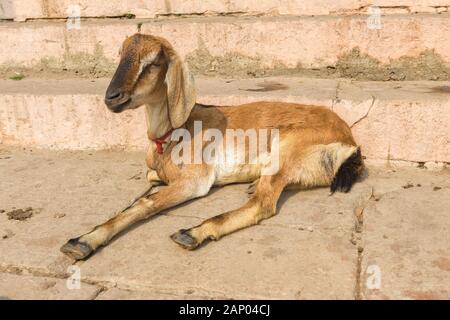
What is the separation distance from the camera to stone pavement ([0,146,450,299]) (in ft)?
8.07

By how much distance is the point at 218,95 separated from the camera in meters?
4.21

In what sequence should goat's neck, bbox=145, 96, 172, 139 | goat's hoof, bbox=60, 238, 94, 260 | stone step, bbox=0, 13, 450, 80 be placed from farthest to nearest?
1. stone step, bbox=0, 13, 450, 80
2. goat's neck, bbox=145, 96, 172, 139
3. goat's hoof, bbox=60, 238, 94, 260

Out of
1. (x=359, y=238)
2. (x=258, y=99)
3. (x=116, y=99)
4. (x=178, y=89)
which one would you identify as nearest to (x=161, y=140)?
(x=178, y=89)

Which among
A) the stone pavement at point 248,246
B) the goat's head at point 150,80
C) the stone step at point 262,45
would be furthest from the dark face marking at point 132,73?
the stone step at point 262,45

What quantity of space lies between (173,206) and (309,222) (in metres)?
0.97

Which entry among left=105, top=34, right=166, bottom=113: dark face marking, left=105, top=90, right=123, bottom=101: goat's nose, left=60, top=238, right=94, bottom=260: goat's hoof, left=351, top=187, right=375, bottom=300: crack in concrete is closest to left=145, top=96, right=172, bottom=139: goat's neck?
left=105, top=34, right=166, bottom=113: dark face marking

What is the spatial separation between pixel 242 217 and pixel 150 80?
42.6 inches

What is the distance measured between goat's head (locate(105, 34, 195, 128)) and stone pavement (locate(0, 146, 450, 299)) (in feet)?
2.47

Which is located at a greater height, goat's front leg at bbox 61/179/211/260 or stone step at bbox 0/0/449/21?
stone step at bbox 0/0/449/21

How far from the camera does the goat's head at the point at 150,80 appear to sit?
3.04 metres

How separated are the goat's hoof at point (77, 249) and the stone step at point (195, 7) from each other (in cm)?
334

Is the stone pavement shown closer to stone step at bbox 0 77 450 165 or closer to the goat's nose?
stone step at bbox 0 77 450 165
